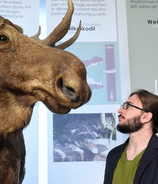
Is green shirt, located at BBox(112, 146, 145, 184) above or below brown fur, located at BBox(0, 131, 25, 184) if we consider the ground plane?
below

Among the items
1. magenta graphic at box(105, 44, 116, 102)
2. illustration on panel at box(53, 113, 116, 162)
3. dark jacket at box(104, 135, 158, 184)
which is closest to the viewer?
dark jacket at box(104, 135, 158, 184)

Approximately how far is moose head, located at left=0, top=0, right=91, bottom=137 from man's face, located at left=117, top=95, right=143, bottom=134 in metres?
0.87

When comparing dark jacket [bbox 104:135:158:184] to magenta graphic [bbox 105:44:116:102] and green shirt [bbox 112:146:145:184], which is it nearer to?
green shirt [bbox 112:146:145:184]

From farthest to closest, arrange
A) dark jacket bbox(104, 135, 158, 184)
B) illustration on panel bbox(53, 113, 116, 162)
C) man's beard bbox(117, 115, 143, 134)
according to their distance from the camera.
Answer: illustration on panel bbox(53, 113, 116, 162) → man's beard bbox(117, 115, 143, 134) → dark jacket bbox(104, 135, 158, 184)

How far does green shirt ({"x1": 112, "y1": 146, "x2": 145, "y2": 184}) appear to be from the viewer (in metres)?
1.40

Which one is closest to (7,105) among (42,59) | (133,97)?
(42,59)

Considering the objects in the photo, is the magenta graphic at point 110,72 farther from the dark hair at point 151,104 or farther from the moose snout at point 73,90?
the moose snout at point 73,90

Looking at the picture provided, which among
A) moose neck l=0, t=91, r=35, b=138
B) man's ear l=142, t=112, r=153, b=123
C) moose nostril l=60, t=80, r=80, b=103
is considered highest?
moose nostril l=60, t=80, r=80, b=103

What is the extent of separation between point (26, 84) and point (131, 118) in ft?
3.20

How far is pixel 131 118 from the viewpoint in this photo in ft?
5.20

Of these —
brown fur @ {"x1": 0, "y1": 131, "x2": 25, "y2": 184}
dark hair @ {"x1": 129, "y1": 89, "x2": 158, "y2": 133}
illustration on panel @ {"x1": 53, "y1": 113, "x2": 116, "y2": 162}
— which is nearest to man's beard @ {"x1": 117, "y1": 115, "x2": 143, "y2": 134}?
dark hair @ {"x1": 129, "y1": 89, "x2": 158, "y2": 133}

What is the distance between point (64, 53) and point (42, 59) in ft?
0.26

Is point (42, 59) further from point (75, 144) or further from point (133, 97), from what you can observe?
point (75, 144)

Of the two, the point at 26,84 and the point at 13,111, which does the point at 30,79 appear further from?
the point at 13,111
